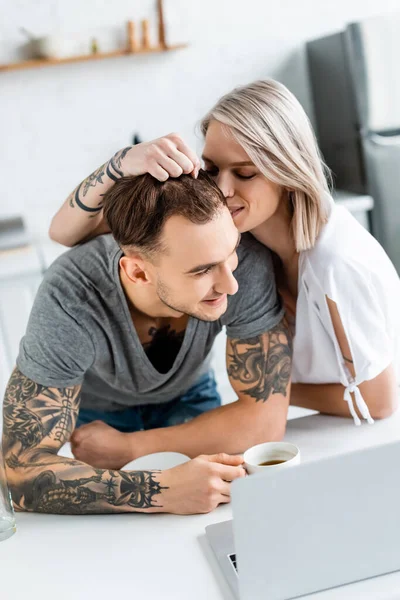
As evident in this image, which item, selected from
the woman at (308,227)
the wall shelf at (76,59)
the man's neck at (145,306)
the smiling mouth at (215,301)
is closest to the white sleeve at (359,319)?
the woman at (308,227)

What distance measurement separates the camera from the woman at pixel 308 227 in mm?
1482

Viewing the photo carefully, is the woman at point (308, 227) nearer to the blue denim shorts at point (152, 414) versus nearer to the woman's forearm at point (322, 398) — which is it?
the woman's forearm at point (322, 398)

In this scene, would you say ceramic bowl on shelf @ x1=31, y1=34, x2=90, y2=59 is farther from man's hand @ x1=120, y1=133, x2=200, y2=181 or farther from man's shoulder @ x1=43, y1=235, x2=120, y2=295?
man's hand @ x1=120, y1=133, x2=200, y2=181

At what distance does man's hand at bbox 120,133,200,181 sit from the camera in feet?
4.51

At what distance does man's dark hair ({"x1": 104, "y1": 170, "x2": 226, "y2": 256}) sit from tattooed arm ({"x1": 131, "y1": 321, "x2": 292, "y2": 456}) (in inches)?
11.6

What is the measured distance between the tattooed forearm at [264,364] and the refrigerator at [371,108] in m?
1.86

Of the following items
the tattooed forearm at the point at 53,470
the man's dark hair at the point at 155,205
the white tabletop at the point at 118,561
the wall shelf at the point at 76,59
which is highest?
the wall shelf at the point at 76,59

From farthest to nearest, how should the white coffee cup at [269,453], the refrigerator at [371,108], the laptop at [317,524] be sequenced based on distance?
the refrigerator at [371,108], the white coffee cup at [269,453], the laptop at [317,524]

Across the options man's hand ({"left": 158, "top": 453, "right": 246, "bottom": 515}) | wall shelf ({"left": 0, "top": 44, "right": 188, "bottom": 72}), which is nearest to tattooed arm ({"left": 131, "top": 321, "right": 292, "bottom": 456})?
man's hand ({"left": 158, "top": 453, "right": 246, "bottom": 515})

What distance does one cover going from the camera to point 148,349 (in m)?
1.67

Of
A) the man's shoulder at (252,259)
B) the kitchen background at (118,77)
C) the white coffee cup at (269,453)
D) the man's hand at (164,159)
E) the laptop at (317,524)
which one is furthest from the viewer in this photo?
the kitchen background at (118,77)

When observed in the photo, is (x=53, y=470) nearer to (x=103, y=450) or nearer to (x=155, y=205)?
(x=103, y=450)

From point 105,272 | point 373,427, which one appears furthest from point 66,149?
point 373,427

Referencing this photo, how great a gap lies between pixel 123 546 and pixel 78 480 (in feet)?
0.56
